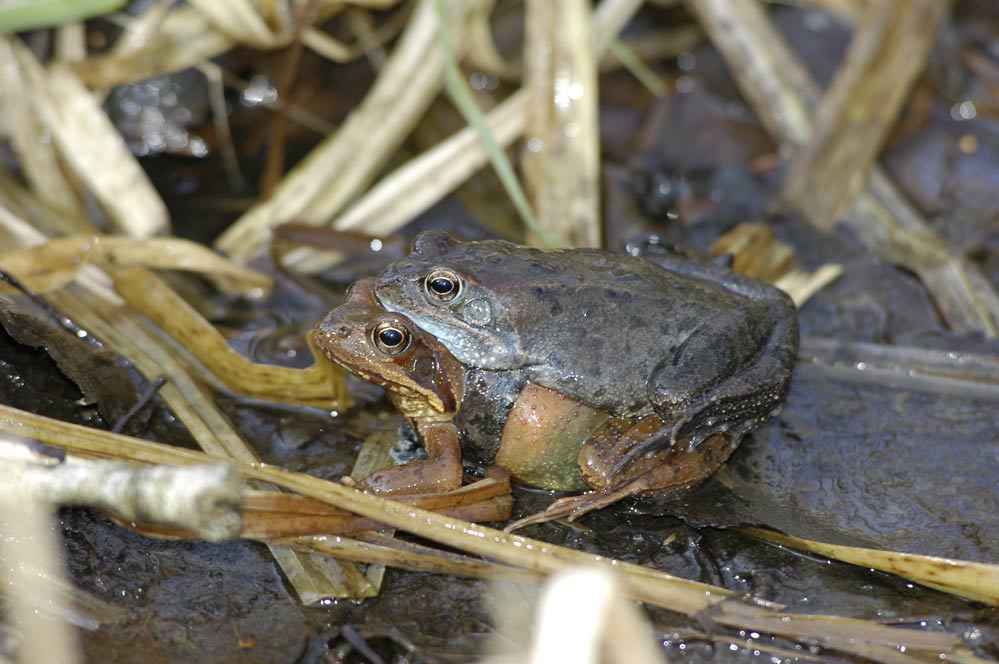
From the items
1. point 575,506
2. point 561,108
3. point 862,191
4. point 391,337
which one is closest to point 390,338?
point 391,337

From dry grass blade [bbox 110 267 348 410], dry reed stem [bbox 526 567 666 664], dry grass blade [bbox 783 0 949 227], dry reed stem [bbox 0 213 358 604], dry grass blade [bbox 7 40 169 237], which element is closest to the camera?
dry reed stem [bbox 526 567 666 664]

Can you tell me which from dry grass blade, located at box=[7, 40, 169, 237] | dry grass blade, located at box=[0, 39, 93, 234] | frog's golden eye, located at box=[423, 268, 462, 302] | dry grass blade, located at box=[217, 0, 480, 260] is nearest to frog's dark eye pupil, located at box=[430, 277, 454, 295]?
frog's golden eye, located at box=[423, 268, 462, 302]

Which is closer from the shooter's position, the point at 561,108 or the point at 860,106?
the point at 561,108

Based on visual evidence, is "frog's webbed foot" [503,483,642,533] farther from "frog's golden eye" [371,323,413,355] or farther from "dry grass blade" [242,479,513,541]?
"frog's golden eye" [371,323,413,355]

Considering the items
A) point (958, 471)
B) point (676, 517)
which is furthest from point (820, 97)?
point (676, 517)

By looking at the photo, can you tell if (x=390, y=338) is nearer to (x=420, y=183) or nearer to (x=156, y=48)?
(x=420, y=183)
